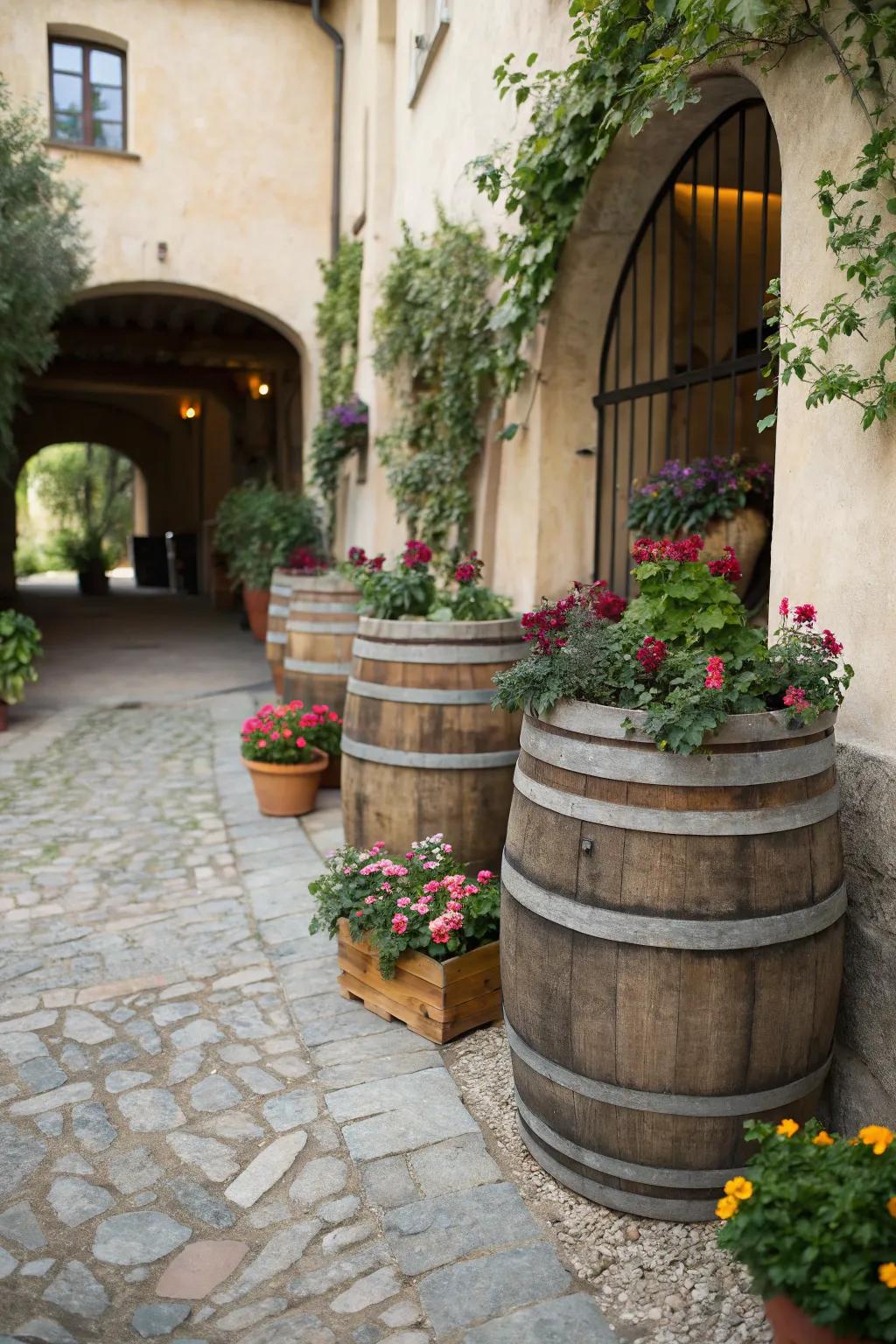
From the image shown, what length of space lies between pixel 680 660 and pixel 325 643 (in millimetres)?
3843

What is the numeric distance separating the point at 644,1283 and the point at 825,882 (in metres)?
0.91

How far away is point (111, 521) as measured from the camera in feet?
89.5

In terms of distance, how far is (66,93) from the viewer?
965 cm

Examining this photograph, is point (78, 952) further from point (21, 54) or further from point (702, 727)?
point (21, 54)

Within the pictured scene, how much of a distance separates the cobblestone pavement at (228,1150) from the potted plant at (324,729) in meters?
1.14

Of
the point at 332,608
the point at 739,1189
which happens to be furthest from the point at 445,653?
the point at 332,608

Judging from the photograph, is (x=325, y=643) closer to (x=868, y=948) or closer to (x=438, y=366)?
(x=438, y=366)

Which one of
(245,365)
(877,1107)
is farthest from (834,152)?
(245,365)

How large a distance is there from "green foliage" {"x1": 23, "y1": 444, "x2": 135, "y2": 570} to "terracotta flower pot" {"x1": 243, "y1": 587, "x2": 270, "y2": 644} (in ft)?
48.3

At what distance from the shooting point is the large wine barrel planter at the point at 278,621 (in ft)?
24.5

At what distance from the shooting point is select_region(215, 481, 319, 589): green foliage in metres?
10.2

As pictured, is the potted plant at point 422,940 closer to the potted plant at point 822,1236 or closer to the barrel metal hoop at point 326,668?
the potted plant at point 822,1236

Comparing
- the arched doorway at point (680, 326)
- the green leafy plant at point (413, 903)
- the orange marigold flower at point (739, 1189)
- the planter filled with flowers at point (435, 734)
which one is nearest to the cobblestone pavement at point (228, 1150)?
the green leafy plant at point (413, 903)

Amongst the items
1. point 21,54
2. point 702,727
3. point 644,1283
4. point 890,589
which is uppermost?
point 21,54
